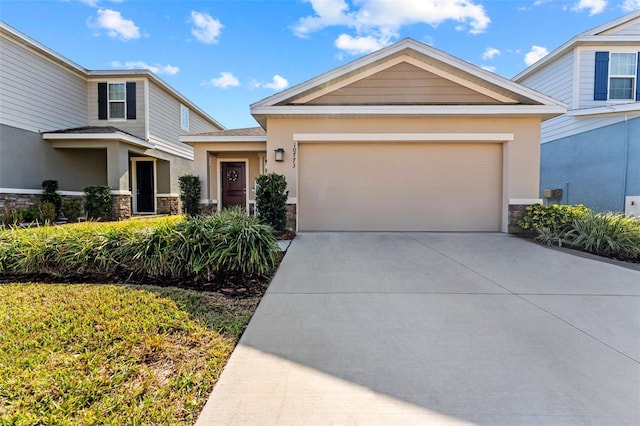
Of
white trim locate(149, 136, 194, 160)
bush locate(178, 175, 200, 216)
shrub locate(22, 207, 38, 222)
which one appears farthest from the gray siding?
bush locate(178, 175, 200, 216)

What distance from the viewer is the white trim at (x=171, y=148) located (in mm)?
13875

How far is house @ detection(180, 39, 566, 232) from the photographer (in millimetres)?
7895

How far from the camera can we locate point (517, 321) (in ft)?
10.8

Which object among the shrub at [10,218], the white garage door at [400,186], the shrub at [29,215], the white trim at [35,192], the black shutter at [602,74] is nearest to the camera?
the white garage door at [400,186]

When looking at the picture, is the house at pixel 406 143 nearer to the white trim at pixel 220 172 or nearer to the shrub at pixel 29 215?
the white trim at pixel 220 172

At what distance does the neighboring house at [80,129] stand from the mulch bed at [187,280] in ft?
25.3

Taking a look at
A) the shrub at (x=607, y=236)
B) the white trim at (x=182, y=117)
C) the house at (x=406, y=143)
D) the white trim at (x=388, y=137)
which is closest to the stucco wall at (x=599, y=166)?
the shrub at (x=607, y=236)

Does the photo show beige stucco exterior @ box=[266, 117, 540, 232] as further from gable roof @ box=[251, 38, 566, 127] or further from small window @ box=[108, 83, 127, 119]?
small window @ box=[108, 83, 127, 119]

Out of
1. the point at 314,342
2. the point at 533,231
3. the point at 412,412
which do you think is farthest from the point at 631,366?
the point at 533,231

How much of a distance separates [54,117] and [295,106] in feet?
32.8

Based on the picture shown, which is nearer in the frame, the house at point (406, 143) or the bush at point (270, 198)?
the bush at point (270, 198)

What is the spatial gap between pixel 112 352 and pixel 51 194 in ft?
37.6

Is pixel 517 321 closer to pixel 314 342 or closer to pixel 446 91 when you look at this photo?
pixel 314 342

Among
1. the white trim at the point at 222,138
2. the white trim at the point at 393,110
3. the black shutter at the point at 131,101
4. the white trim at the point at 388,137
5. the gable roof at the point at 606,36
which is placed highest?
the gable roof at the point at 606,36
